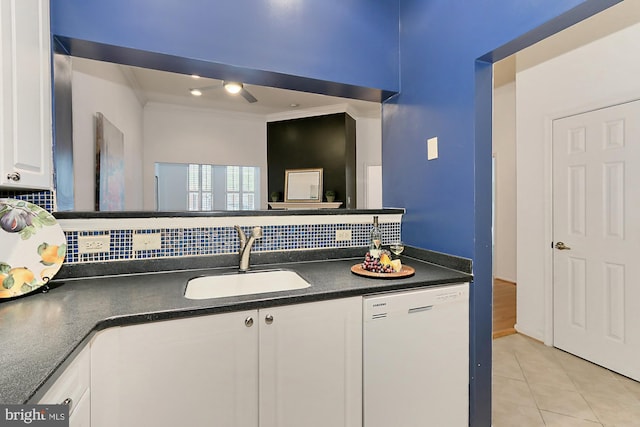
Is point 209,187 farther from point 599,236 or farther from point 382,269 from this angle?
point 599,236

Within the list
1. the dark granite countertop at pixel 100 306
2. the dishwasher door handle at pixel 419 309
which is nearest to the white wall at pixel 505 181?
the dark granite countertop at pixel 100 306

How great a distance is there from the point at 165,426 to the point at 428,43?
7.19ft

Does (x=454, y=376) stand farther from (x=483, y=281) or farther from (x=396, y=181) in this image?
(x=396, y=181)

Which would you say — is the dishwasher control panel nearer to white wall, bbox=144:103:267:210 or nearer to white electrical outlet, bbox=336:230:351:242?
white electrical outlet, bbox=336:230:351:242

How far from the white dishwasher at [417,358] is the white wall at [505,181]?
12.2 ft

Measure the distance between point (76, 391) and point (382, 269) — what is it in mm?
1213

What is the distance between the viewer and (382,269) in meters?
1.54

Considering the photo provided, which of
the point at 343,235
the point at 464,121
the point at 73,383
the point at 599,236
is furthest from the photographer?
the point at 599,236

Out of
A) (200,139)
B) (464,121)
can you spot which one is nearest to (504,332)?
(464,121)

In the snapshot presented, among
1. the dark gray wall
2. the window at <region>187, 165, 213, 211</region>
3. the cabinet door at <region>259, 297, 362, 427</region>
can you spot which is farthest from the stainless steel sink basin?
the window at <region>187, 165, 213, 211</region>

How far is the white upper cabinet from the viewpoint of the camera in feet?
3.34

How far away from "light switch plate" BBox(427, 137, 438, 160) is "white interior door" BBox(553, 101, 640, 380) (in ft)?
4.94

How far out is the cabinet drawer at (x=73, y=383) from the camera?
2.46ft

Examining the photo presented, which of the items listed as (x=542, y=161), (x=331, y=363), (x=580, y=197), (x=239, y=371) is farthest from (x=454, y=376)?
(x=542, y=161)
